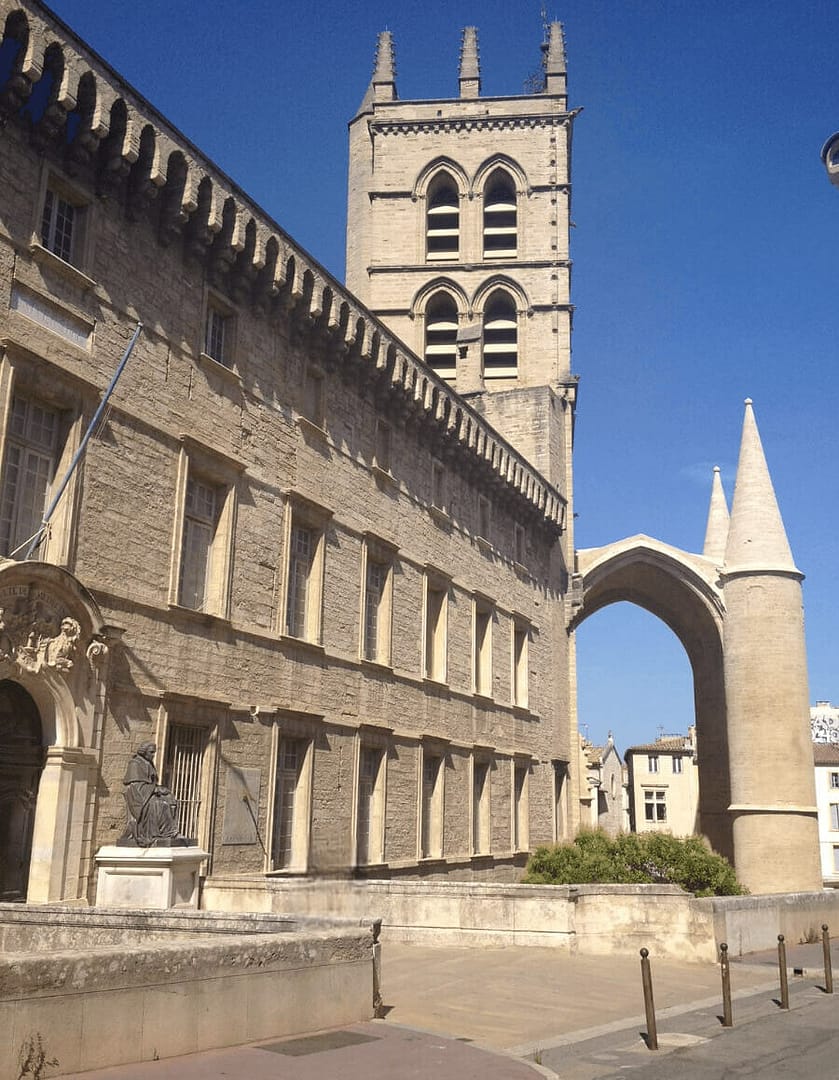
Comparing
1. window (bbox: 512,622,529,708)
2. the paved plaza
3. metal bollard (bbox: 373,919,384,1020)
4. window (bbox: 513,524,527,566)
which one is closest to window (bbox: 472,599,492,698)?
window (bbox: 512,622,529,708)

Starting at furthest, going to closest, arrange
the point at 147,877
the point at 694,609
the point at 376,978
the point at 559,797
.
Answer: the point at 694,609
the point at 559,797
the point at 147,877
the point at 376,978

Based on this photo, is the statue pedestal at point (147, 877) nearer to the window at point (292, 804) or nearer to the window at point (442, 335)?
the window at point (292, 804)

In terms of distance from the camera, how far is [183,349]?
16.2 m

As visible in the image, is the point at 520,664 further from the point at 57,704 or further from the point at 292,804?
the point at 57,704

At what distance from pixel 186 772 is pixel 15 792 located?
292 centimetres

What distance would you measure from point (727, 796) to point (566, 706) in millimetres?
9714

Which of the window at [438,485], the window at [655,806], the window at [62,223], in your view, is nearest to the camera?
the window at [62,223]

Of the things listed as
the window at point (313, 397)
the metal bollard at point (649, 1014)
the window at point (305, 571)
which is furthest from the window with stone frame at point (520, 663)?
the metal bollard at point (649, 1014)

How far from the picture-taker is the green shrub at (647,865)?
63.8 feet

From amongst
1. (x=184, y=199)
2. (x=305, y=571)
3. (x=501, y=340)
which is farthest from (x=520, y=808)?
(x=501, y=340)

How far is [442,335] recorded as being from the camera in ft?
140

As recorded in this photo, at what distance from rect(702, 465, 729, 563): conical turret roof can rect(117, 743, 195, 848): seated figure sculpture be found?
3284 centimetres

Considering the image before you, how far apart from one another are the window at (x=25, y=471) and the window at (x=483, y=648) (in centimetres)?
1488

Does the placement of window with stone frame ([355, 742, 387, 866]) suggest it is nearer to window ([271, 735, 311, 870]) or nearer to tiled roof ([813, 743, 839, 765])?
window ([271, 735, 311, 870])
